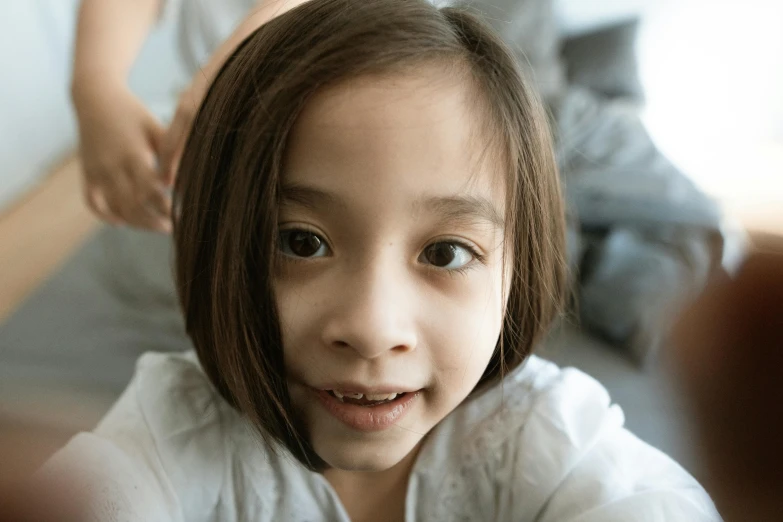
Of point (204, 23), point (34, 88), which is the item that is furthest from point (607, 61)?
point (34, 88)

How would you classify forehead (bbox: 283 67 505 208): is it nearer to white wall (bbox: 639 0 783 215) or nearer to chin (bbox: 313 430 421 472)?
chin (bbox: 313 430 421 472)

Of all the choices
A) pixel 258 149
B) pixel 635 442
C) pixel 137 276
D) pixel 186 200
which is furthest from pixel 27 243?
pixel 635 442

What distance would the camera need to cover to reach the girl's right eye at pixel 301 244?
42 centimetres

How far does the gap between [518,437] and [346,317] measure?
229 mm

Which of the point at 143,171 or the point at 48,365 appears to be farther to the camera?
the point at 48,365

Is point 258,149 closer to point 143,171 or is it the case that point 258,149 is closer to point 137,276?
point 143,171

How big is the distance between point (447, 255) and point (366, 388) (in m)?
0.10

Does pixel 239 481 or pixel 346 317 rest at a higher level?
pixel 346 317

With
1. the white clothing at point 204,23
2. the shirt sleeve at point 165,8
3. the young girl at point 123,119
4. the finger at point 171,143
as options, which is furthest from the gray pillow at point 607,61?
the finger at point 171,143

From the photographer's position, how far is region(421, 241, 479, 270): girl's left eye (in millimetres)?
434

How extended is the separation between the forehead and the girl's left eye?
0.04 m

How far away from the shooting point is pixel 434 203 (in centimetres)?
41

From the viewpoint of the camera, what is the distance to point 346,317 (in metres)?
0.40

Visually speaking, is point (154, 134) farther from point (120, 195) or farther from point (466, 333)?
point (466, 333)
